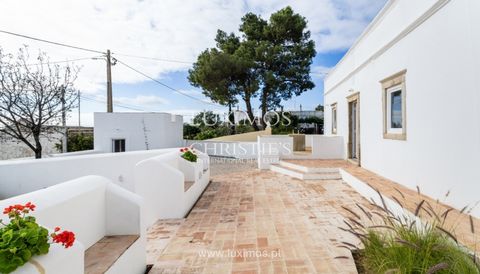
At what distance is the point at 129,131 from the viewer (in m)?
14.9

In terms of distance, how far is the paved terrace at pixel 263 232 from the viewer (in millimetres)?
2951

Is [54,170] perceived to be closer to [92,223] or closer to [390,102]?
[92,223]

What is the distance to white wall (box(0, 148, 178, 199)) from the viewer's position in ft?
22.0

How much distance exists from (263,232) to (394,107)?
459 centimetres

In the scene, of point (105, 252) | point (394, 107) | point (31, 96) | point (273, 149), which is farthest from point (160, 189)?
point (31, 96)

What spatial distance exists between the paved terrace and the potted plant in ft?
5.25

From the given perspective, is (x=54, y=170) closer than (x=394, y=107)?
No

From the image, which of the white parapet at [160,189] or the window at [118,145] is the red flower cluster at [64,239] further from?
the window at [118,145]

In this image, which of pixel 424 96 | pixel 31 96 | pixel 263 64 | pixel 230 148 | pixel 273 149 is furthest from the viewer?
pixel 263 64

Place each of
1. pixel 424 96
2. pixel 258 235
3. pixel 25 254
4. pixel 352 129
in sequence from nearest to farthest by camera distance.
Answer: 1. pixel 25 254
2. pixel 258 235
3. pixel 424 96
4. pixel 352 129

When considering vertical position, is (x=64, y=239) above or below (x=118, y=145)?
below

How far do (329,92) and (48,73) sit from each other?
43.0 ft

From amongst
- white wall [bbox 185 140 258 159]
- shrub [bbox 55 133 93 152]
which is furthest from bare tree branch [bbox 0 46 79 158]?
white wall [bbox 185 140 258 159]

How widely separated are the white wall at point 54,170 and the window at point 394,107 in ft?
23.9
